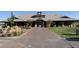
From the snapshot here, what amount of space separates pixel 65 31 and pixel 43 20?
0.42m

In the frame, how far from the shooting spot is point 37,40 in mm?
7812

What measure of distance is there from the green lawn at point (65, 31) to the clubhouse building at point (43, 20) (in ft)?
0.21

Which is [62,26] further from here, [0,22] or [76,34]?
[0,22]

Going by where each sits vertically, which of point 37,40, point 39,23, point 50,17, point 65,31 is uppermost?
point 50,17

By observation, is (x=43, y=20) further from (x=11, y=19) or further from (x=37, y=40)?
(x=11, y=19)

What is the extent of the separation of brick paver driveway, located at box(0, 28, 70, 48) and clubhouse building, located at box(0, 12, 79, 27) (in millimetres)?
118

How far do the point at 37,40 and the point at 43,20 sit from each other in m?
0.35

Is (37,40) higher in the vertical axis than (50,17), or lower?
lower

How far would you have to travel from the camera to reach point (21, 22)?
7848mm

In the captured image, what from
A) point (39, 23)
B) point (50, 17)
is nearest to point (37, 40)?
point (39, 23)

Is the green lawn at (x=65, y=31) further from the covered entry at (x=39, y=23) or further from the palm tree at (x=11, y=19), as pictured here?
the palm tree at (x=11, y=19)

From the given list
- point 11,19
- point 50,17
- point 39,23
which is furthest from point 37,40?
point 11,19

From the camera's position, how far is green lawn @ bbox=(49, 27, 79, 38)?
7824 millimetres

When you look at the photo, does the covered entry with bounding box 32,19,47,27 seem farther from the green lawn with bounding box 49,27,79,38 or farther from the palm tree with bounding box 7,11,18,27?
the palm tree with bounding box 7,11,18,27
